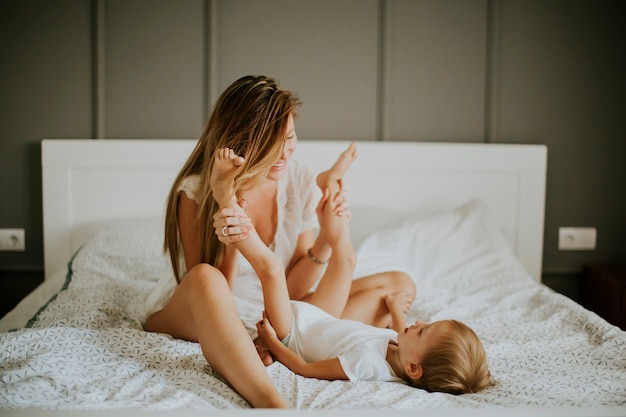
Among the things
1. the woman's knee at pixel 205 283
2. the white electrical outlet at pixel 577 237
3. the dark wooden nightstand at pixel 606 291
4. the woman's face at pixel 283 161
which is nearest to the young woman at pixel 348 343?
the woman's knee at pixel 205 283

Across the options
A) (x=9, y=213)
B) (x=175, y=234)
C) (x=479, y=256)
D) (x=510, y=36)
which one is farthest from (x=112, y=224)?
(x=510, y=36)

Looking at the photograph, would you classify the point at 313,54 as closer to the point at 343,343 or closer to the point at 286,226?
the point at 286,226

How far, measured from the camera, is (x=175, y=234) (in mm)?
1603

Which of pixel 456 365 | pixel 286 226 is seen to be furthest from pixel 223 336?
pixel 286 226

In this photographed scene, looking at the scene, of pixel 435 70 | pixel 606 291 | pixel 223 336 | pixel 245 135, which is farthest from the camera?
pixel 435 70

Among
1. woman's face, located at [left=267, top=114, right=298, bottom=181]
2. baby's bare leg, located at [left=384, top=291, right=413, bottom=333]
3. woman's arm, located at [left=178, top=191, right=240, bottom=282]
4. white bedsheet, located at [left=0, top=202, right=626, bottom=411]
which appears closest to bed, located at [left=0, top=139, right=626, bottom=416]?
white bedsheet, located at [left=0, top=202, right=626, bottom=411]

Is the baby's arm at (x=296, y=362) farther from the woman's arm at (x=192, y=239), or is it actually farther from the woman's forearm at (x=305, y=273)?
the woman's forearm at (x=305, y=273)

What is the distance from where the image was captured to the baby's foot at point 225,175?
1381 millimetres

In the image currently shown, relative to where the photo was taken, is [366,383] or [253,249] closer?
→ [366,383]

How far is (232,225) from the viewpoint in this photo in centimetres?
136

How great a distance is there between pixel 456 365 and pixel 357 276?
0.79 meters

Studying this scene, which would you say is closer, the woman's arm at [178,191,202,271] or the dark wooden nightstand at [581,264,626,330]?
the woman's arm at [178,191,202,271]

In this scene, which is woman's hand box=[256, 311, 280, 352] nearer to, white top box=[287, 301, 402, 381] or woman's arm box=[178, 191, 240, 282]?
white top box=[287, 301, 402, 381]

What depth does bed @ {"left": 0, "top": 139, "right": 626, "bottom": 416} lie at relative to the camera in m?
1.17
